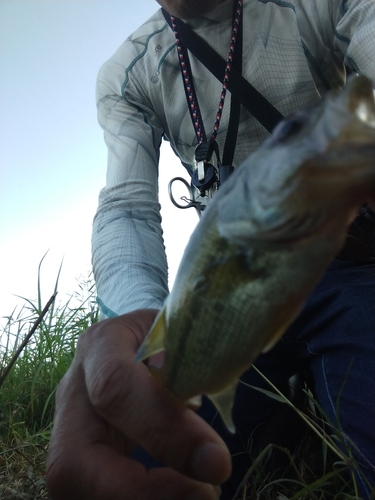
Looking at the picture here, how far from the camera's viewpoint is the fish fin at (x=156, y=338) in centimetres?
73

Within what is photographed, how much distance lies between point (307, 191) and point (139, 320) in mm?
678

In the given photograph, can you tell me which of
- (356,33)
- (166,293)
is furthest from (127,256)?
(356,33)

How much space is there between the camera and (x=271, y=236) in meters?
0.52

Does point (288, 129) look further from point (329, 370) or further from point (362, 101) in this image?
point (329, 370)

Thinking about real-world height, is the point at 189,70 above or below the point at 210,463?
above

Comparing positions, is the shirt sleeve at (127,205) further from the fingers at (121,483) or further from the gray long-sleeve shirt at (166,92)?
the fingers at (121,483)

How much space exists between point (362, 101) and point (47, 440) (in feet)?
6.31

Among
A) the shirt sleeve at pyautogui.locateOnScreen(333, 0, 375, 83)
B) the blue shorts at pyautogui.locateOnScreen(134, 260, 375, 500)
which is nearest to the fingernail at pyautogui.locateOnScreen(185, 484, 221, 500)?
the blue shorts at pyautogui.locateOnScreen(134, 260, 375, 500)

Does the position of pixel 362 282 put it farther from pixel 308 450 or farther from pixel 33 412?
pixel 33 412

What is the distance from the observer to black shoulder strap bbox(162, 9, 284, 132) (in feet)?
6.16

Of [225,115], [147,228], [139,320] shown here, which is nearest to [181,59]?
[225,115]

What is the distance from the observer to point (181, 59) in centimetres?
218

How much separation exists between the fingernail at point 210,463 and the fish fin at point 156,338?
223mm

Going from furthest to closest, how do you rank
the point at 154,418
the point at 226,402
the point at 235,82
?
the point at 235,82 → the point at 154,418 → the point at 226,402
